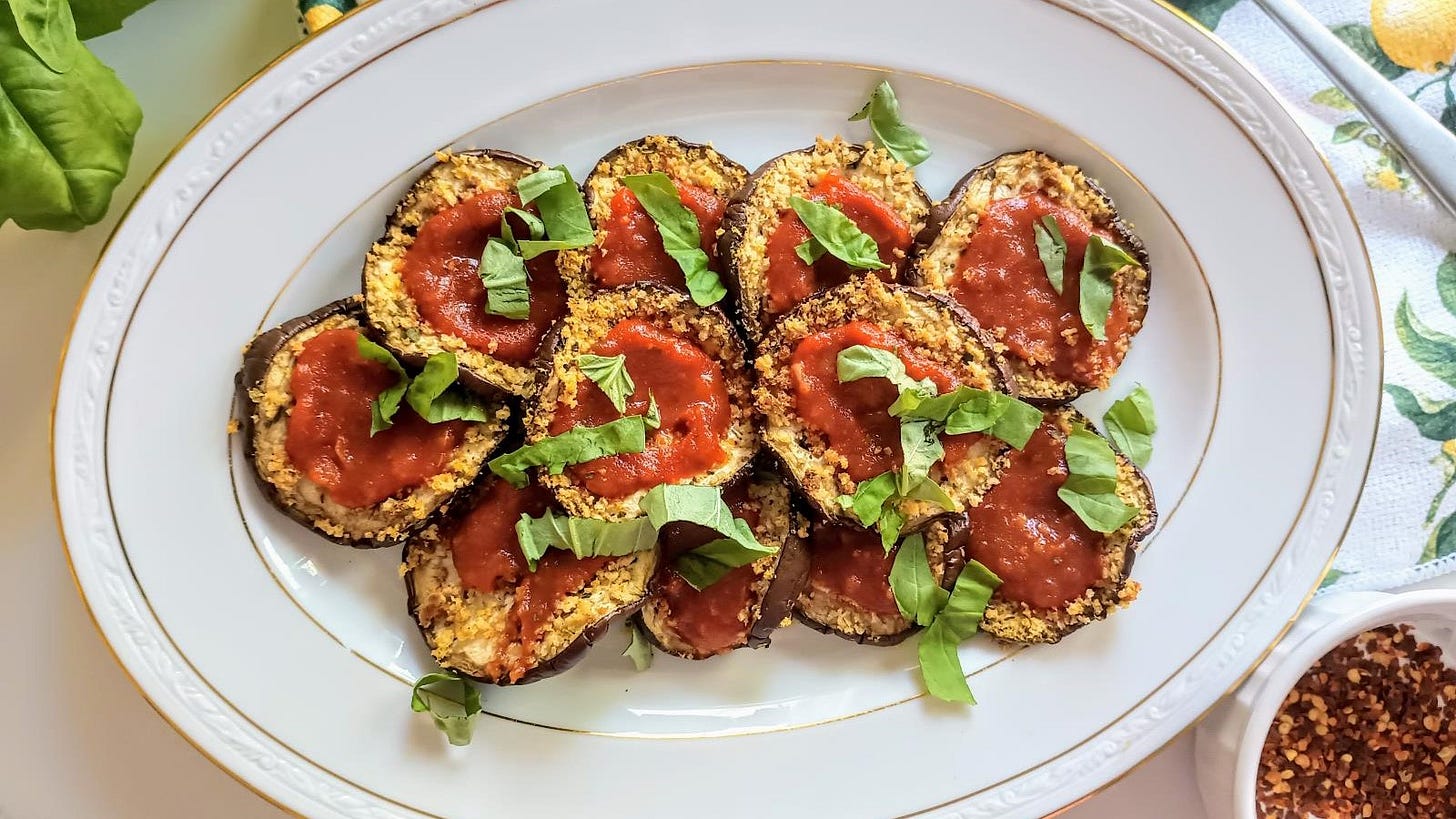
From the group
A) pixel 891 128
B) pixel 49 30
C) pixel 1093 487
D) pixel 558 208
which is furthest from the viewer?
pixel 891 128

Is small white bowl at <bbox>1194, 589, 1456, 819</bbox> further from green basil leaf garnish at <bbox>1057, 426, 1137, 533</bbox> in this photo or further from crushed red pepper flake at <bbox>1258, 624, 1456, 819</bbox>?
green basil leaf garnish at <bbox>1057, 426, 1137, 533</bbox>

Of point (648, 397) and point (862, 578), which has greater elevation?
point (648, 397)

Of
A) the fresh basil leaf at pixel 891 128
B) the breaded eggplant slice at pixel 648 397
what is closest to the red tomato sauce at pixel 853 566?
the breaded eggplant slice at pixel 648 397

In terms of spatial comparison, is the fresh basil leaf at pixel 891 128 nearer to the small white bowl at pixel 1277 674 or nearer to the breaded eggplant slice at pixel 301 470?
the breaded eggplant slice at pixel 301 470

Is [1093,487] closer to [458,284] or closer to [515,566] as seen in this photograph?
[515,566]

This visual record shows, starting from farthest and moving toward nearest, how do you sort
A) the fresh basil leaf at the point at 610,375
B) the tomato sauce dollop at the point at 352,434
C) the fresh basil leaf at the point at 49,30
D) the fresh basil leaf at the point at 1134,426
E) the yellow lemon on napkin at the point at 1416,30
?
the yellow lemon on napkin at the point at 1416,30
the fresh basil leaf at the point at 1134,426
the tomato sauce dollop at the point at 352,434
the fresh basil leaf at the point at 610,375
the fresh basil leaf at the point at 49,30

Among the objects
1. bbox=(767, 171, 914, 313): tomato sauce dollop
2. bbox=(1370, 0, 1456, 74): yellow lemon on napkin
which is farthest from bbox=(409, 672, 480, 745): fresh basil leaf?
bbox=(1370, 0, 1456, 74): yellow lemon on napkin

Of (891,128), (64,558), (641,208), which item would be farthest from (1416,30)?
(64,558)
